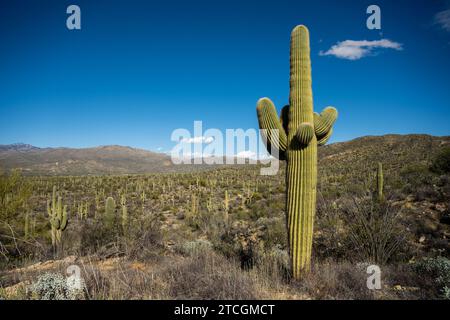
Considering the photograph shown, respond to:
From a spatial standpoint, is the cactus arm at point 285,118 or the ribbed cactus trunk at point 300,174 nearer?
the ribbed cactus trunk at point 300,174

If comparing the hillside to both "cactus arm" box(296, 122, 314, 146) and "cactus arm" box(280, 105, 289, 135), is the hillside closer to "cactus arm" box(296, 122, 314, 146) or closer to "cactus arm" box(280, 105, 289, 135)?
"cactus arm" box(296, 122, 314, 146)

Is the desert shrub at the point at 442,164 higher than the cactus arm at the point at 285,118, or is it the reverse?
the cactus arm at the point at 285,118

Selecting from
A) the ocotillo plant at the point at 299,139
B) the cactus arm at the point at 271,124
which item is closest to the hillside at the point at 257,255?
the ocotillo plant at the point at 299,139

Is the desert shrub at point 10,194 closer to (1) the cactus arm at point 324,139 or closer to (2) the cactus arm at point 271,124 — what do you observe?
(2) the cactus arm at point 271,124

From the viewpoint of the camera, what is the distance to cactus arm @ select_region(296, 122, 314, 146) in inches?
171

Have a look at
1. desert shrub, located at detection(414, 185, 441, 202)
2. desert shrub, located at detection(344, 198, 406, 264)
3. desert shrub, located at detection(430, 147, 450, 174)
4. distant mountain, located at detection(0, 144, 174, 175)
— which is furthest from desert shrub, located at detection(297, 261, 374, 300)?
distant mountain, located at detection(0, 144, 174, 175)

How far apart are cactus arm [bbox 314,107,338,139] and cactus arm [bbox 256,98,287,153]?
582 mm

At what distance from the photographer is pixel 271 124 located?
16.3ft

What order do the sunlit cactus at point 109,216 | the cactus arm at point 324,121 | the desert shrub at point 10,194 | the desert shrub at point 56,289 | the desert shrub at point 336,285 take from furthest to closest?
the sunlit cactus at point 109,216
the desert shrub at point 10,194
the cactus arm at point 324,121
the desert shrub at point 336,285
the desert shrub at point 56,289

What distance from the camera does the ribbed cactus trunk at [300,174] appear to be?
179 inches

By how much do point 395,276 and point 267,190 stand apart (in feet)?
62.2

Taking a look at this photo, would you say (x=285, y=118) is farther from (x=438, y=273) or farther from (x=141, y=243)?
(x=141, y=243)
